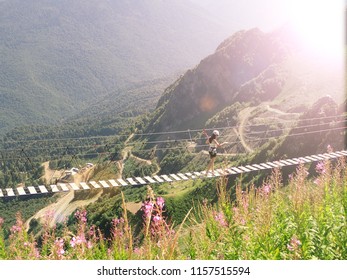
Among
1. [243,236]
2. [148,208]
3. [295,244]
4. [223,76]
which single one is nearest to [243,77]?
[223,76]

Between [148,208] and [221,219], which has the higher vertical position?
[148,208]

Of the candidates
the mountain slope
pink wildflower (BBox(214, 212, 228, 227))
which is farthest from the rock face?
pink wildflower (BBox(214, 212, 228, 227))

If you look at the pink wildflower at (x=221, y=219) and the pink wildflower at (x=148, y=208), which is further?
the pink wildflower at (x=221, y=219)

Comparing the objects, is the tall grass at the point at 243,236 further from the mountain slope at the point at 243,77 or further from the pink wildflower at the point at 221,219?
the mountain slope at the point at 243,77

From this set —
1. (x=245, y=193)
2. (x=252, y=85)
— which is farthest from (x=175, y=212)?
(x=252, y=85)

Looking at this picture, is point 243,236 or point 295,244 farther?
point 243,236

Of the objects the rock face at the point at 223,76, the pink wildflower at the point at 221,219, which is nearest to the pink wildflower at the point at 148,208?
the pink wildflower at the point at 221,219

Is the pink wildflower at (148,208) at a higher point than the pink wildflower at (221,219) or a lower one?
higher

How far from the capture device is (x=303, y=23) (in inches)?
6073

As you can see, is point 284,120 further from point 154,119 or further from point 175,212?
point 154,119

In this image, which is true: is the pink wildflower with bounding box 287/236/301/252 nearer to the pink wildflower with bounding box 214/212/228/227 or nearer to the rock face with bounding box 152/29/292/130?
the pink wildflower with bounding box 214/212/228/227

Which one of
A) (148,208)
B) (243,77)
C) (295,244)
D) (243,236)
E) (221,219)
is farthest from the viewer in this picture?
(243,77)

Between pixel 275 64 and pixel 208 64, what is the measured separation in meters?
30.6

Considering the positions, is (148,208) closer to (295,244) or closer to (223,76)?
(295,244)
